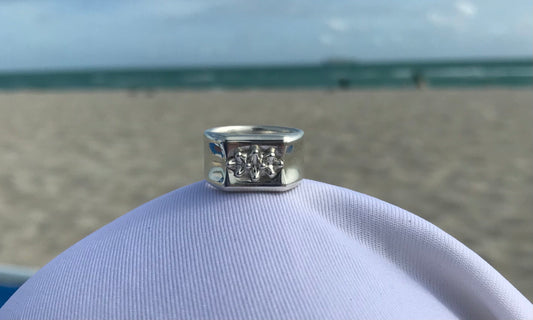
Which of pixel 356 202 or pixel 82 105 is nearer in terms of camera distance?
pixel 356 202

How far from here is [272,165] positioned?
1.62 feet

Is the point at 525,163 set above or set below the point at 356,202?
below

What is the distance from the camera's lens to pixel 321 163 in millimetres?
4430

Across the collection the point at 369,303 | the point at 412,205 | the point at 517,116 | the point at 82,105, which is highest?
the point at 369,303

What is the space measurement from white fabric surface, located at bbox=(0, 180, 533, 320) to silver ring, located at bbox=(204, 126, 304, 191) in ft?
0.05

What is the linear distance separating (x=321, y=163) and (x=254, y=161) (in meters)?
3.98

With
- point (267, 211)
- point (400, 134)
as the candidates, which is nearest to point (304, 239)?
point (267, 211)

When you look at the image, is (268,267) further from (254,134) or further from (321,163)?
(321,163)

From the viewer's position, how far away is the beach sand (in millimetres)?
2879

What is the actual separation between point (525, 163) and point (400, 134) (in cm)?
171

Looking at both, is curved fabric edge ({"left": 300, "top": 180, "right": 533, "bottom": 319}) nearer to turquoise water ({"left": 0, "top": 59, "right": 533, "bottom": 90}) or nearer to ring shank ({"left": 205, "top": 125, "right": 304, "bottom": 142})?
ring shank ({"left": 205, "top": 125, "right": 304, "bottom": 142})

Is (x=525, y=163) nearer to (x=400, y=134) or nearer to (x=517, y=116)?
(x=400, y=134)

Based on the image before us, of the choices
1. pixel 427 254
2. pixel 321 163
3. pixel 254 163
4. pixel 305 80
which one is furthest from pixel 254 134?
pixel 305 80

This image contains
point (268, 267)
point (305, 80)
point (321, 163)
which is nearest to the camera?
point (268, 267)
